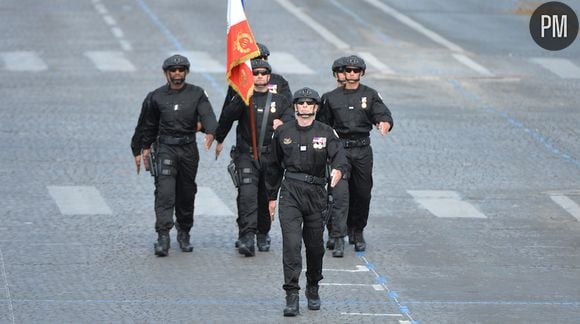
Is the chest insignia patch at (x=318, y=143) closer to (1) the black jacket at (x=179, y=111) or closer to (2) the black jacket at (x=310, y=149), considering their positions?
(2) the black jacket at (x=310, y=149)

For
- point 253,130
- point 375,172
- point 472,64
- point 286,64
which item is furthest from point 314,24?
point 253,130

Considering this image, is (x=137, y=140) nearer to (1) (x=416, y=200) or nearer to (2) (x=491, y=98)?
(1) (x=416, y=200)

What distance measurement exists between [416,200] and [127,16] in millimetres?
17383

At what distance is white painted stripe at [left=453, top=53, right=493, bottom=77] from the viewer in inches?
1175

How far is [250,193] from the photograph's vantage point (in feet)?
54.4

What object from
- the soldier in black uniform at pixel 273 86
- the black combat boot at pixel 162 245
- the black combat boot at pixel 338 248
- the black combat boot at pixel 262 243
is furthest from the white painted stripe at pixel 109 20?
the black combat boot at pixel 338 248

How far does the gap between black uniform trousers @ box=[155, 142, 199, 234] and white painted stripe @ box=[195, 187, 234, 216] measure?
6.27 feet

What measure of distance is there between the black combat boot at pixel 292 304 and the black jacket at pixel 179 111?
10.6 ft

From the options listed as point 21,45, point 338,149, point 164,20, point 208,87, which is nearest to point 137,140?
point 338,149

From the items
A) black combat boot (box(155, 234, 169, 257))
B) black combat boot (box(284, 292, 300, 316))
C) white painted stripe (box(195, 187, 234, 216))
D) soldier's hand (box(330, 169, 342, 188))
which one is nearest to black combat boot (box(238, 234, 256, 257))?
black combat boot (box(155, 234, 169, 257))

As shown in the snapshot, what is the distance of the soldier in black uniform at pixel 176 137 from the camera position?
1653 cm

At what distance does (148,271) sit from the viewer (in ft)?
51.1

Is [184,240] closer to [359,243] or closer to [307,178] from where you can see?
[359,243]

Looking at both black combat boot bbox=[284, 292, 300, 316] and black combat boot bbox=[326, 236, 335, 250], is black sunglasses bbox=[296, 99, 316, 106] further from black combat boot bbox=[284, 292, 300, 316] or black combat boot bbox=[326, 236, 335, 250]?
black combat boot bbox=[326, 236, 335, 250]
